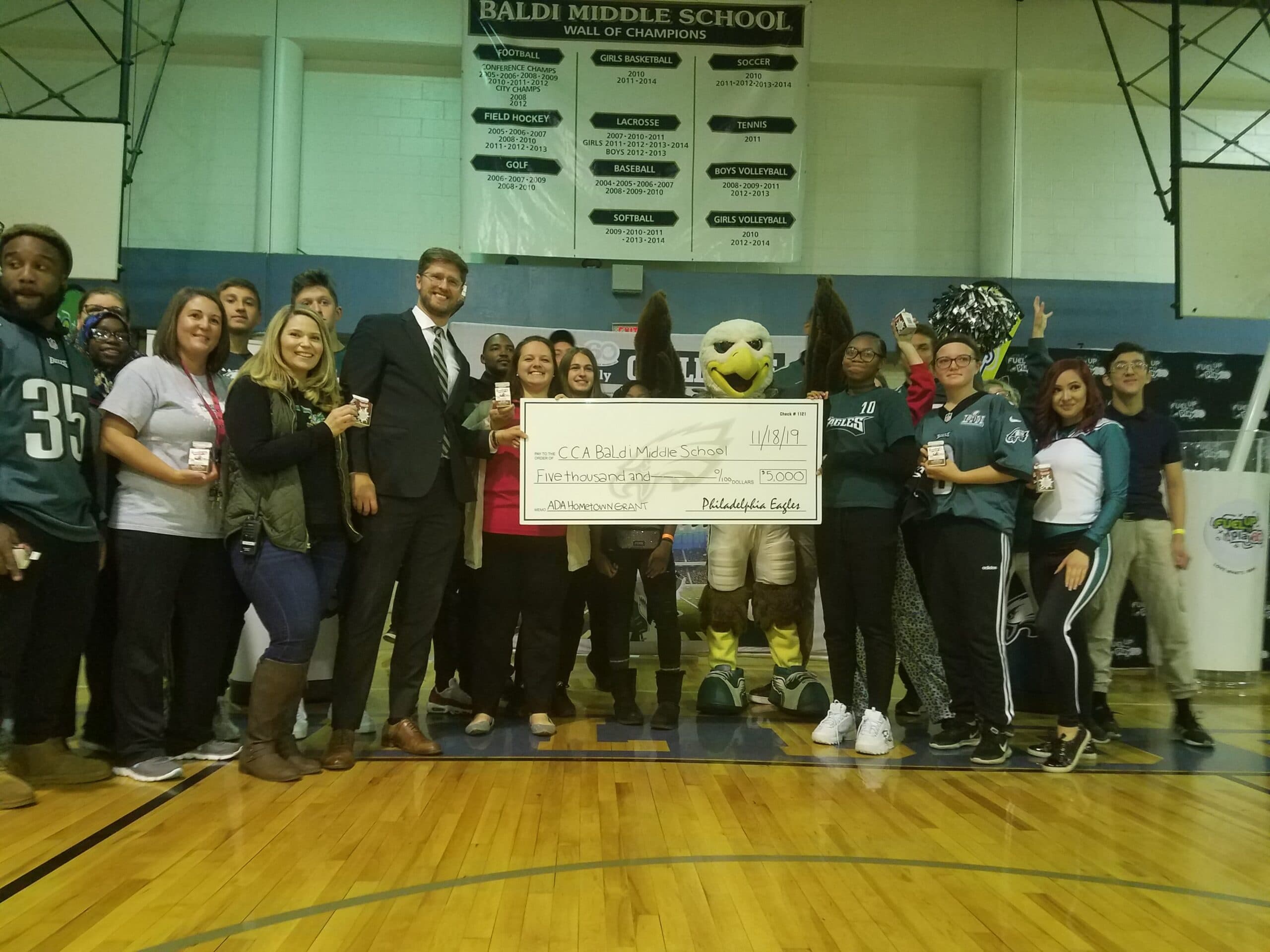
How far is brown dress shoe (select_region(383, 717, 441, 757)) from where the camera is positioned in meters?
3.30

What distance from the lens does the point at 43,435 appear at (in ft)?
9.00

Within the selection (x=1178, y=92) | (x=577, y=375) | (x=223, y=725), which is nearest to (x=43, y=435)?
(x=223, y=725)

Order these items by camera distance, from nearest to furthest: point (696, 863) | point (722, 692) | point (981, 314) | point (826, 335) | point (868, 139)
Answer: point (696, 863) → point (826, 335) → point (722, 692) → point (981, 314) → point (868, 139)

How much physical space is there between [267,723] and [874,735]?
210 centimetres

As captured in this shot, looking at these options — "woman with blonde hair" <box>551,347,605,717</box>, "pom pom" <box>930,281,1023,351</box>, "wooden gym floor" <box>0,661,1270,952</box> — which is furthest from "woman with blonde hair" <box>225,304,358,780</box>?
"pom pom" <box>930,281,1023,351</box>

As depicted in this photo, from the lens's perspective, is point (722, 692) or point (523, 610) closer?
point (523, 610)

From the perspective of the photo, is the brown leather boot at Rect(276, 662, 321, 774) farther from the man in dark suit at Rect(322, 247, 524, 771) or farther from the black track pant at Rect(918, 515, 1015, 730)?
the black track pant at Rect(918, 515, 1015, 730)

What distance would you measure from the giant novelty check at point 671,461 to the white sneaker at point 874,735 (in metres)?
0.75

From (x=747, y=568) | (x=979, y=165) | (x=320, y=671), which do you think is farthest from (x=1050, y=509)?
(x=979, y=165)

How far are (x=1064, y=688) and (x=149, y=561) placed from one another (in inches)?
123

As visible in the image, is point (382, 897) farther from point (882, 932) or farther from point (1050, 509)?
point (1050, 509)

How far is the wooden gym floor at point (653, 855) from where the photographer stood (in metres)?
1.91

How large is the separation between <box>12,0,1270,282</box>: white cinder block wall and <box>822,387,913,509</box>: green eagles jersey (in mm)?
3927

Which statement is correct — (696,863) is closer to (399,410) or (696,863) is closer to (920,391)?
A: (399,410)
